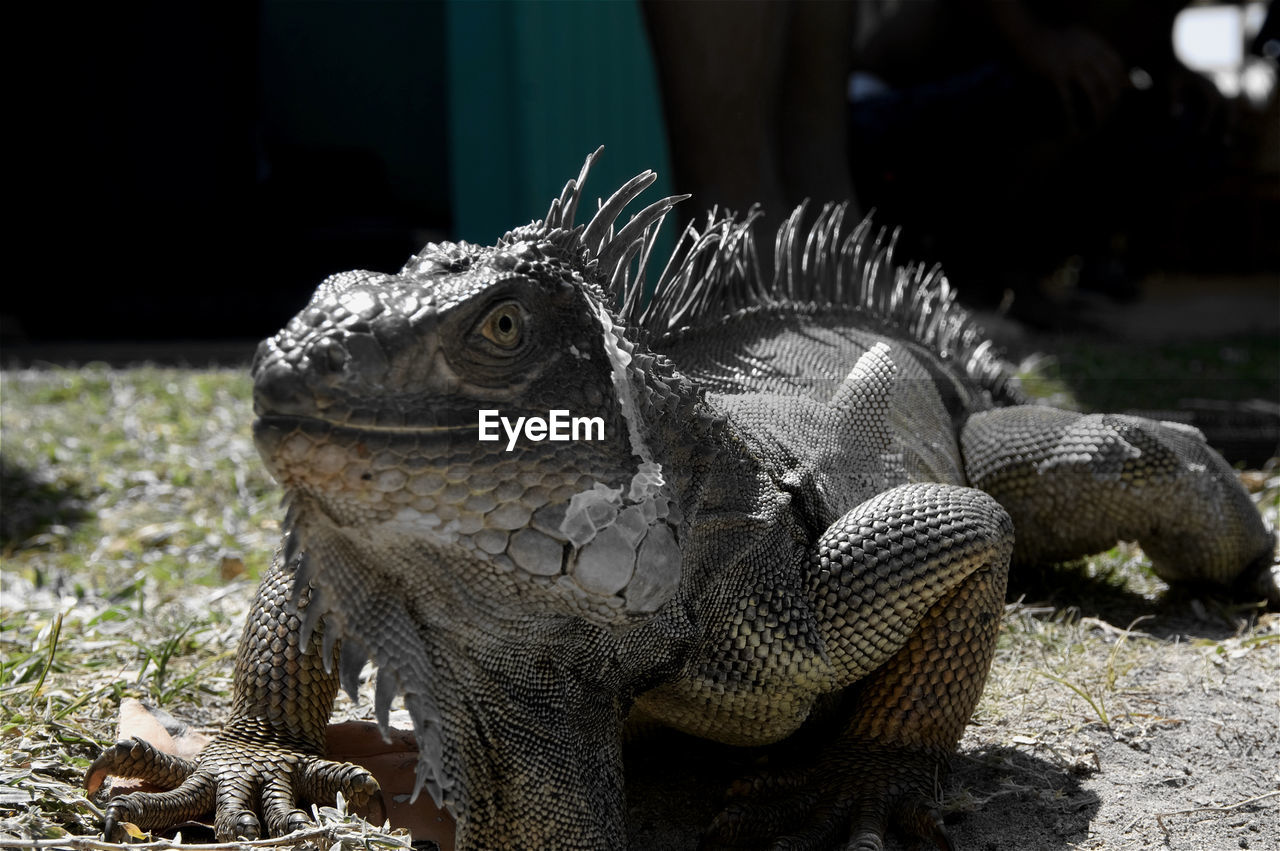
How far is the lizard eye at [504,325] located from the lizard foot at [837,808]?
1.02m

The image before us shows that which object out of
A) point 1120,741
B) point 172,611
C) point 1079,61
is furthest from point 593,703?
point 1079,61

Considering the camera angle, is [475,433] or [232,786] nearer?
[475,433]

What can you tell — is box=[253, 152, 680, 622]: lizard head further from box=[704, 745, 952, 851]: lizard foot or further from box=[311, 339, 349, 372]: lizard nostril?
box=[704, 745, 952, 851]: lizard foot

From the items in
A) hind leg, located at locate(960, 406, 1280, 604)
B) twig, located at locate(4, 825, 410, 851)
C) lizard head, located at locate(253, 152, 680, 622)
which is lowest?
twig, located at locate(4, 825, 410, 851)

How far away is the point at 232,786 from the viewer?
6.61ft

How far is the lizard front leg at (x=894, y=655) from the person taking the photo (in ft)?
7.03

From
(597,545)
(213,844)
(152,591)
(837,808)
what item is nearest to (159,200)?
(152,591)

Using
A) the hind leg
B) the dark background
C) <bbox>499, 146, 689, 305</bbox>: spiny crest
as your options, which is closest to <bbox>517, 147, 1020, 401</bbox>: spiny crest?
<bbox>499, 146, 689, 305</bbox>: spiny crest

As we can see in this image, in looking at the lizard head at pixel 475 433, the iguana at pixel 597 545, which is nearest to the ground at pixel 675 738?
the iguana at pixel 597 545

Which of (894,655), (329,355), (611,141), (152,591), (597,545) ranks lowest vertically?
(152,591)

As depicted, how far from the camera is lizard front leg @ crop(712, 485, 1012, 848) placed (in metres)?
2.14

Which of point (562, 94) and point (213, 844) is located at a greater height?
point (562, 94)

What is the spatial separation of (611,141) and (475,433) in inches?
159

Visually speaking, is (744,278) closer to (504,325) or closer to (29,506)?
(504,325)
